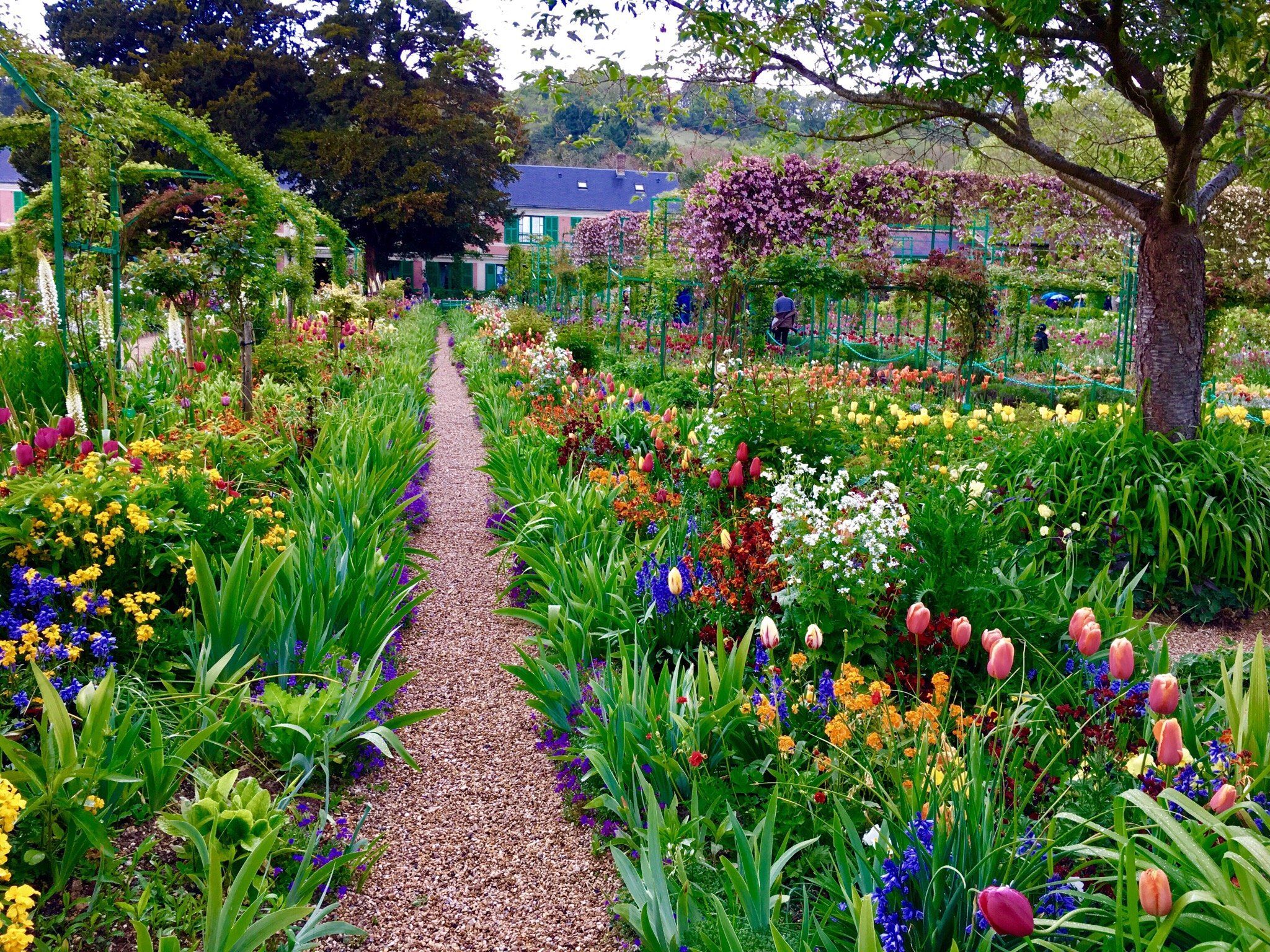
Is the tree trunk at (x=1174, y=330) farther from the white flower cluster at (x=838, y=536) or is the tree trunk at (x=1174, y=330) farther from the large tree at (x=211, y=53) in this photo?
the large tree at (x=211, y=53)

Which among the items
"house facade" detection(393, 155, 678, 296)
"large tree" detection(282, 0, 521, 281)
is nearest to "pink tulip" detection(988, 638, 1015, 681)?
"large tree" detection(282, 0, 521, 281)

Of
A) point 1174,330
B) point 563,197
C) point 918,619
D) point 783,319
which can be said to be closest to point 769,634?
point 918,619

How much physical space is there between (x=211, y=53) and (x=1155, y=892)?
32.7 m

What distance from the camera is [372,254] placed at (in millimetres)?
30969

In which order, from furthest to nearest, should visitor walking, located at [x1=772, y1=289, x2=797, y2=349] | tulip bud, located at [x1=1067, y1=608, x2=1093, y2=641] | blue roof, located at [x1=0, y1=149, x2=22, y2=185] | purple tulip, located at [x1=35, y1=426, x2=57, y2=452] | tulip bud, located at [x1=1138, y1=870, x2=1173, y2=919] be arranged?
blue roof, located at [x1=0, y1=149, x2=22, y2=185], visitor walking, located at [x1=772, y1=289, x2=797, y2=349], purple tulip, located at [x1=35, y1=426, x2=57, y2=452], tulip bud, located at [x1=1067, y1=608, x2=1093, y2=641], tulip bud, located at [x1=1138, y1=870, x2=1173, y2=919]

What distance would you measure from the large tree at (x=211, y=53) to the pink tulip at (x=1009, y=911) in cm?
3159

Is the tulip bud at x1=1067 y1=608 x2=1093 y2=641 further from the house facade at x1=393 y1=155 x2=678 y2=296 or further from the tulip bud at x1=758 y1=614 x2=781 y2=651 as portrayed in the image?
the house facade at x1=393 y1=155 x2=678 y2=296

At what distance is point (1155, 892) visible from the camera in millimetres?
1287

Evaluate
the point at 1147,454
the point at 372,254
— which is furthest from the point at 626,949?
the point at 372,254

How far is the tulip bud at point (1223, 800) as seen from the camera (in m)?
Result: 1.62

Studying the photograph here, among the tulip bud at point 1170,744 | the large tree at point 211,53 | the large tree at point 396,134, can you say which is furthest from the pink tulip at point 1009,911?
the large tree at point 211,53

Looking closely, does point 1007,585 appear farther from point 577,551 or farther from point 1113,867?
point 577,551

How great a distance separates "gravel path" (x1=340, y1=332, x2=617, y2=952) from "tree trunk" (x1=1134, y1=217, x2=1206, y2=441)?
3674 millimetres

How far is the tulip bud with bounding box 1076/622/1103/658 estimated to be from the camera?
1.89m
